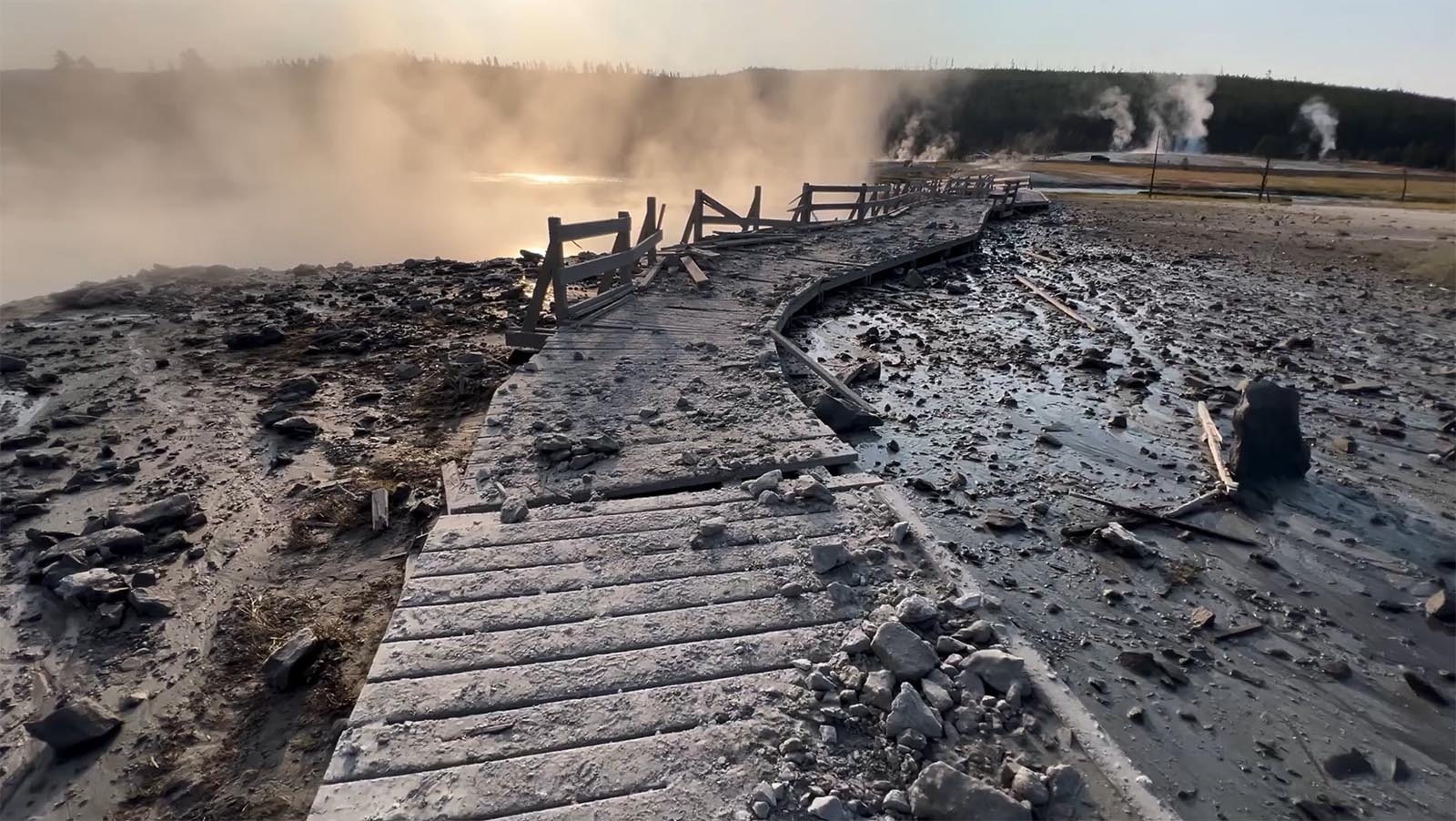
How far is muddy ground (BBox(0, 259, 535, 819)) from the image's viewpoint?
12.8ft

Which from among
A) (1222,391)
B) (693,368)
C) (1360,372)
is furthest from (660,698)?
(1360,372)

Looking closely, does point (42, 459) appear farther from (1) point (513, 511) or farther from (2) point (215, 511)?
(1) point (513, 511)

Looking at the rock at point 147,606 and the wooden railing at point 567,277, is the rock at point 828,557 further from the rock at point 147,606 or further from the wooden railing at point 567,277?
the wooden railing at point 567,277

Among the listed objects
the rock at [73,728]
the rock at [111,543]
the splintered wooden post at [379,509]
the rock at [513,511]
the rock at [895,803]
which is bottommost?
the rock at [73,728]

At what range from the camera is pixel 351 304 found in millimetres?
13930

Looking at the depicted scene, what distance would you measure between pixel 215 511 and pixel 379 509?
1.68m

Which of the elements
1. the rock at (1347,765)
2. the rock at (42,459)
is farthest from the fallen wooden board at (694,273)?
the rock at (1347,765)

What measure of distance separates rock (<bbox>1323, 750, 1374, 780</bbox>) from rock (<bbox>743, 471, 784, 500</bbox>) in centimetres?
352

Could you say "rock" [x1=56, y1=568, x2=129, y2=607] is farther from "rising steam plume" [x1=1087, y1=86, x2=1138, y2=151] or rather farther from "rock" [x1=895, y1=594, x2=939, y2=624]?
"rising steam plume" [x1=1087, y1=86, x2=1138, y2=151]

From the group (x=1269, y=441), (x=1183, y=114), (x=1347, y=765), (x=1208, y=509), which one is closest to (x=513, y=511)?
(x=1347, y=765)

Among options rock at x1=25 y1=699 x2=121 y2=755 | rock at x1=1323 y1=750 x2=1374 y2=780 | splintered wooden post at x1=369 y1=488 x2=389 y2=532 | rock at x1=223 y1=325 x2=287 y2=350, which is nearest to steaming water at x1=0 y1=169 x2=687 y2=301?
rock at x1=223 y1=325 x2=287 y2=350

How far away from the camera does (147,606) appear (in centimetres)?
505

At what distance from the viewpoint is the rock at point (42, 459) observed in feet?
24.0

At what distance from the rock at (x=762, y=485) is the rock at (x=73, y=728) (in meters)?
4.04
